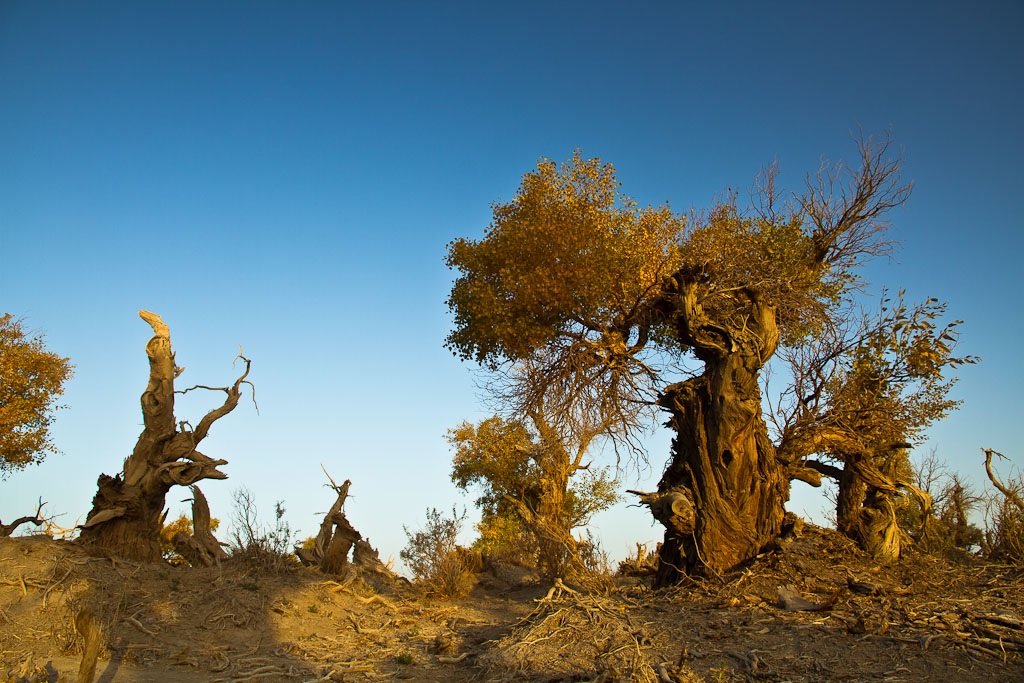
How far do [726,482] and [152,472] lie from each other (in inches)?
435

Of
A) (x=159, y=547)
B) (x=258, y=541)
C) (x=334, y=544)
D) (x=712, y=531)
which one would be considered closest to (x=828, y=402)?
(x=712, y=531)

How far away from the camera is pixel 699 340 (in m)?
13.1

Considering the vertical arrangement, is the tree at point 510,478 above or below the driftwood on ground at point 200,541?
above

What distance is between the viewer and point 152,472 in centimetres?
1412

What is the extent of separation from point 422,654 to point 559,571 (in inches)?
238

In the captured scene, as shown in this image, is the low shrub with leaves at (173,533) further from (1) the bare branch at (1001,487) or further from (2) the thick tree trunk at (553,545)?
(1) the bare branch at (1001,487)

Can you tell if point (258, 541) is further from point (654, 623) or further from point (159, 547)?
point (654, 623)

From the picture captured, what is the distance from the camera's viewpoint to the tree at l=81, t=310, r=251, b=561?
539 inches

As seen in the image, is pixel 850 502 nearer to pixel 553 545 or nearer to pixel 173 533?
pixel 553 545

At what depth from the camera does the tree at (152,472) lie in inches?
539

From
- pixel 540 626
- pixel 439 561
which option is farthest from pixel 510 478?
pixel 540 626

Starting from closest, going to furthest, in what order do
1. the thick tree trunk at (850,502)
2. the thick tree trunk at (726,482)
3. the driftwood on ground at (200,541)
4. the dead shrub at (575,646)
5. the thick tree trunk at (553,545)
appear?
the dead shrub at (575,646) < the thick tree trunk at (726,482) < the thick tree trunk at (850,502) < the driftwood on ground at (200,541) < the thick tree trunk at (553,545)

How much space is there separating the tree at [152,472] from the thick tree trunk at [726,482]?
9.26 metres

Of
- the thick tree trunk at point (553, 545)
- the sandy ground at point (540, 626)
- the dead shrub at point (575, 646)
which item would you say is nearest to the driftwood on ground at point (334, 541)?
the sandy ground at point (540, 626)
